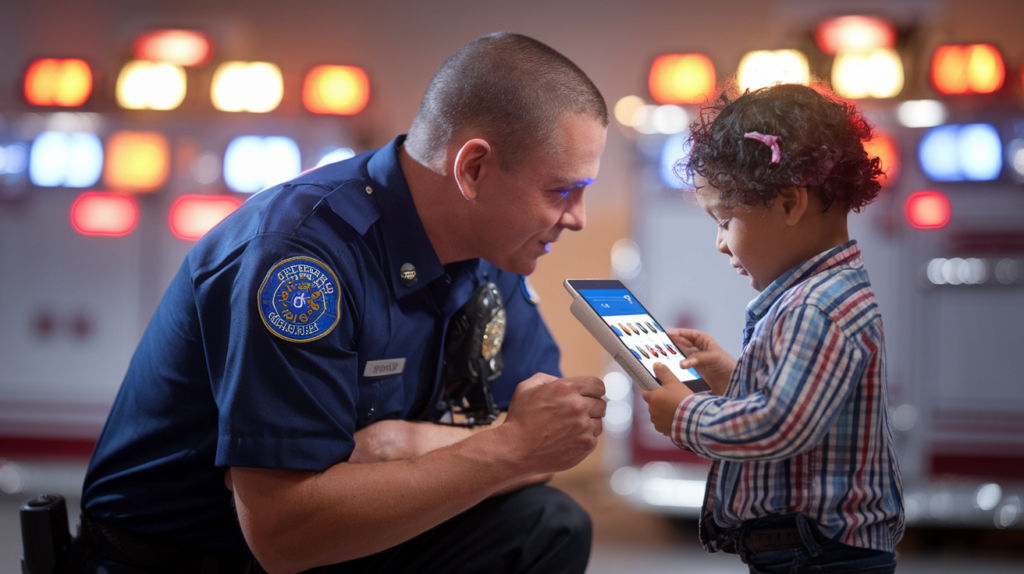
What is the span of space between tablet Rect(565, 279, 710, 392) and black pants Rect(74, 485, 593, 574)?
0.51 m

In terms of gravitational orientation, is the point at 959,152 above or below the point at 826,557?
above

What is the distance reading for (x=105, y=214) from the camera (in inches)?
154

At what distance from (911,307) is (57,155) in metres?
3.92

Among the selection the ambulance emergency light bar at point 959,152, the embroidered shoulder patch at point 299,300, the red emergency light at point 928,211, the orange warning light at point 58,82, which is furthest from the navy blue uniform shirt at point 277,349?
the orange warning light at point 58,82

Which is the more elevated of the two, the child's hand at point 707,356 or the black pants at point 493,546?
the child's hand at point 707,356

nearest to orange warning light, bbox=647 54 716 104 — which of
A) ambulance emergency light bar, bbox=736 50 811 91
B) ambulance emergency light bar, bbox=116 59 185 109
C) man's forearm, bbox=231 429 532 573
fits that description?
ambulance emergency light bar, bbox=736 50 811 91

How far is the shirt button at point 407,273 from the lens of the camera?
161 cm

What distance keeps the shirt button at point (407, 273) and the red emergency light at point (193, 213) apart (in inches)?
101

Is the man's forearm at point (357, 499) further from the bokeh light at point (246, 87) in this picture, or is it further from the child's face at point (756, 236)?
the bokeh light at point (246, 87)

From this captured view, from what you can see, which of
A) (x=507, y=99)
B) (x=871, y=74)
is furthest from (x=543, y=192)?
(x=871, y=74)

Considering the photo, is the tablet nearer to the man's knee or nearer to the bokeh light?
the man's knee

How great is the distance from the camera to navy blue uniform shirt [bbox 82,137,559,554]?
1315mm

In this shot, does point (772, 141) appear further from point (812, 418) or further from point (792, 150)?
point (812, 418)

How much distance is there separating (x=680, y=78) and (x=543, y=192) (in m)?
2.25
